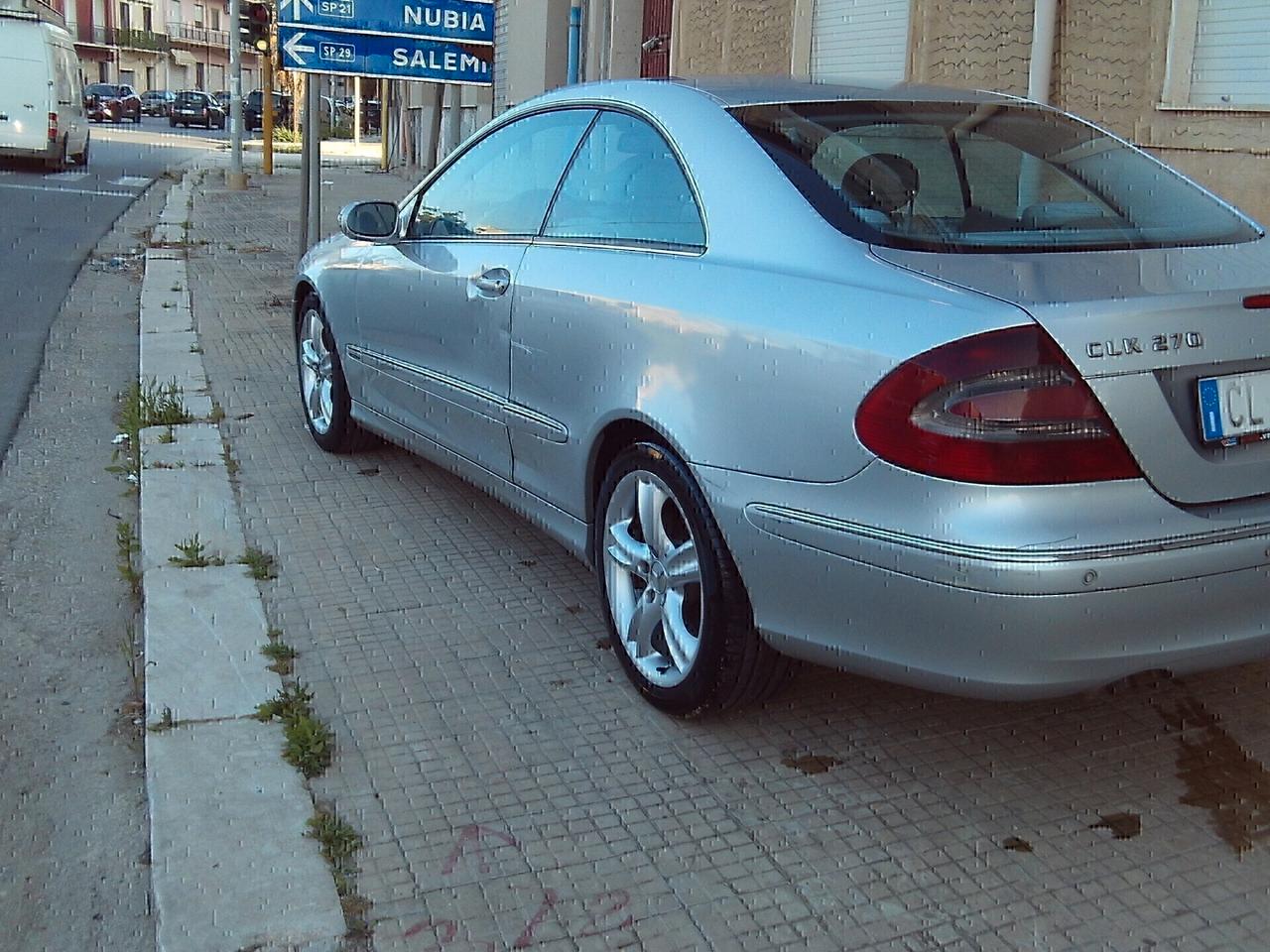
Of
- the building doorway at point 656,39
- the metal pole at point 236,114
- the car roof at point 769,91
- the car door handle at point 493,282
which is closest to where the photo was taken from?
the car roof at point 769,91

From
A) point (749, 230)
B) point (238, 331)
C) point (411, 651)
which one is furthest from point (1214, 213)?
point (238, 331)

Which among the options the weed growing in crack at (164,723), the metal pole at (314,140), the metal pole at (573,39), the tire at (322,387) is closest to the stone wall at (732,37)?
the metal pole at (573,39)

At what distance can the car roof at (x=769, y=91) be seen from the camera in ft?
12.1

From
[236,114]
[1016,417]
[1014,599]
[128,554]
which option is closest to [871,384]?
[1016,417]

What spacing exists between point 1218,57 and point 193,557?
6.01 meters

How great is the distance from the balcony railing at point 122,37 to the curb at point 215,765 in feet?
276

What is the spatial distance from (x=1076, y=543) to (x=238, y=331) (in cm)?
716

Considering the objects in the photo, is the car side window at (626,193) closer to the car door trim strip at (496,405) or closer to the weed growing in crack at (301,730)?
the car door trim strip at (496,405)

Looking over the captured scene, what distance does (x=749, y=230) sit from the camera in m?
3.21

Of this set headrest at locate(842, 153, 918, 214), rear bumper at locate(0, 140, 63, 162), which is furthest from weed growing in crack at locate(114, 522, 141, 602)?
rear bumper at locate(0, 140, 63, 162)

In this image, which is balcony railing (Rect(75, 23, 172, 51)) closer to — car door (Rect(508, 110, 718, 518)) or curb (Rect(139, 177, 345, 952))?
curb (Rect(139, 177, 345, 952))

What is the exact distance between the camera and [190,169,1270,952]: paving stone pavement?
262cm

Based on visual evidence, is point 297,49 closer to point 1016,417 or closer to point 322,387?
point 322,387

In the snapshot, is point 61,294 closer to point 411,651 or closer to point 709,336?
point 411,651
